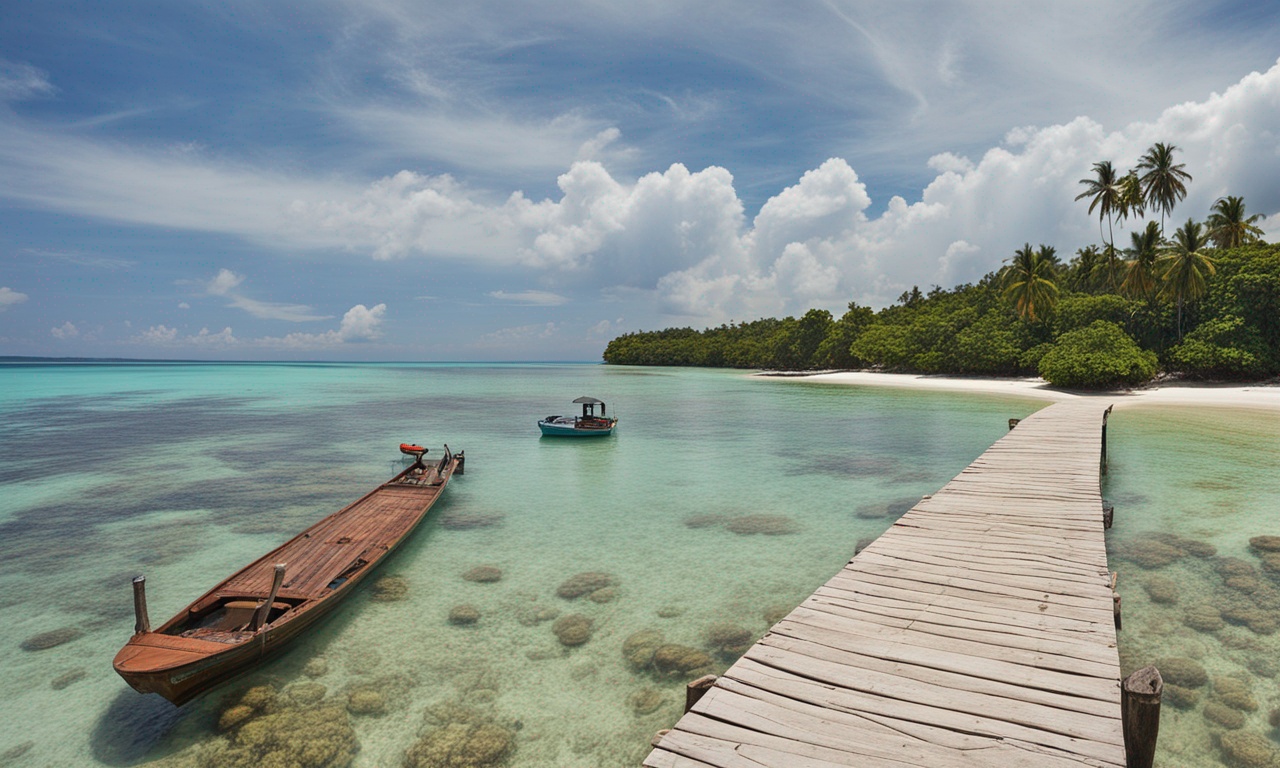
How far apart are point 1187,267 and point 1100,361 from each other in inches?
370

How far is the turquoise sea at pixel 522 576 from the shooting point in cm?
638

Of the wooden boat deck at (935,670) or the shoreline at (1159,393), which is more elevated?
the wooden boat deck at (935,670)

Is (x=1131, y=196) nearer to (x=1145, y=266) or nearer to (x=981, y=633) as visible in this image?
(x=1145, y=266)

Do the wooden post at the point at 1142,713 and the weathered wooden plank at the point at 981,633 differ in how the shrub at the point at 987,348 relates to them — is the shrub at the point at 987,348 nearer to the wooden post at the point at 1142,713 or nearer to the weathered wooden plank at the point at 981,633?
the weathered wooden plank at the point at 981,633

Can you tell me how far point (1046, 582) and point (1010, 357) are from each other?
6089 cm

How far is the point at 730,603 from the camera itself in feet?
30.8

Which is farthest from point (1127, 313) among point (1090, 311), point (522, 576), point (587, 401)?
point (522, 576)

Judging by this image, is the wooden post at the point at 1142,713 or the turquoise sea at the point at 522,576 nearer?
the wooden post at the point at 1142,713

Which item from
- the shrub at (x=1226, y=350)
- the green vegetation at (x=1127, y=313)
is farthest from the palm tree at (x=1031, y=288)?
the shrub at (x=1226, y=350)

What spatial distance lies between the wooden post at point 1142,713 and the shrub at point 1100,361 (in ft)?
152

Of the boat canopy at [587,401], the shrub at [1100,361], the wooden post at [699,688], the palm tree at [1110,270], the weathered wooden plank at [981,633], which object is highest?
the palm tree at [1110,270]

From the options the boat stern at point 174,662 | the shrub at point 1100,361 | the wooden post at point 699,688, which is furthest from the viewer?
the shrub at point 1100,361

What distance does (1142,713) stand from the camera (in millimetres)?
4352

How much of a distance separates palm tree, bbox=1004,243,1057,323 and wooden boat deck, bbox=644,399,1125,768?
57.2 metres
